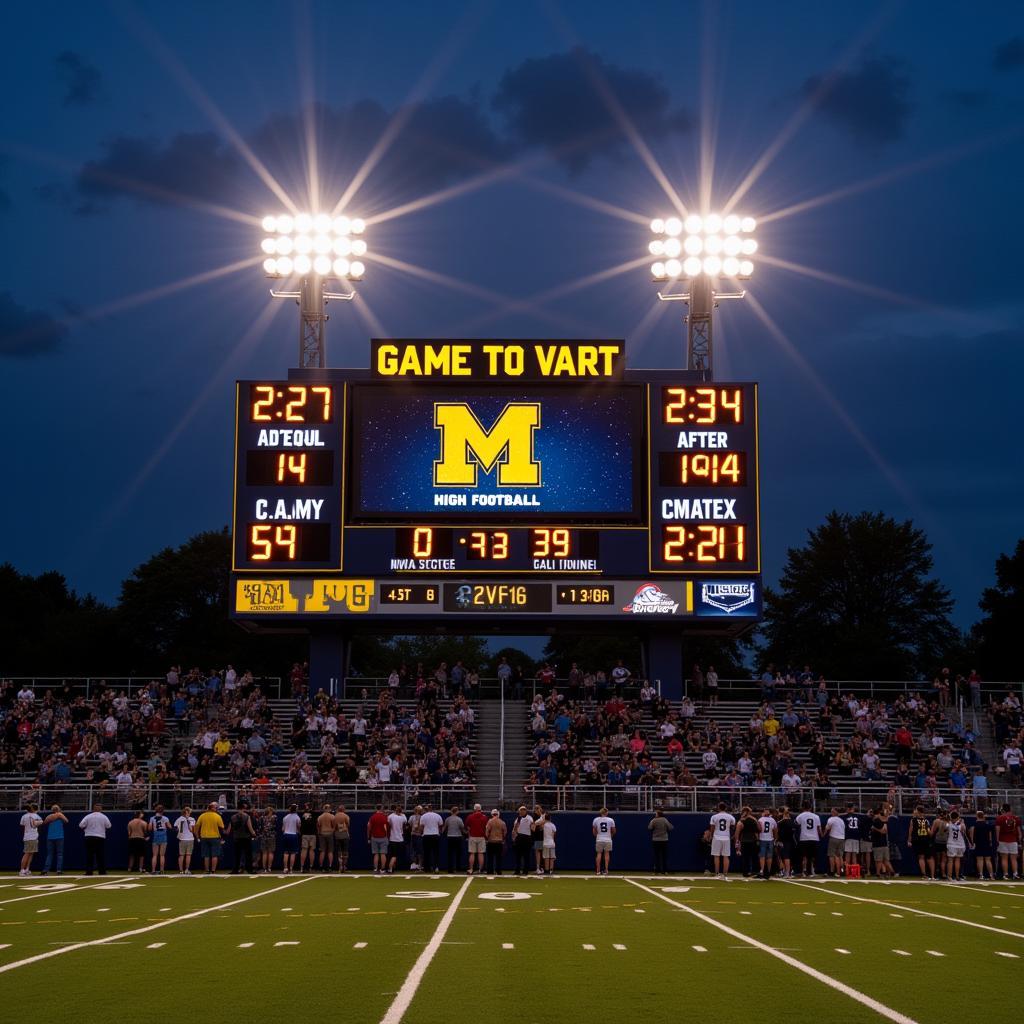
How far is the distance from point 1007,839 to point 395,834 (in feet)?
37.5

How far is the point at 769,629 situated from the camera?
71750 millimetres

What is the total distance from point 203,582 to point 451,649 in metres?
37.8

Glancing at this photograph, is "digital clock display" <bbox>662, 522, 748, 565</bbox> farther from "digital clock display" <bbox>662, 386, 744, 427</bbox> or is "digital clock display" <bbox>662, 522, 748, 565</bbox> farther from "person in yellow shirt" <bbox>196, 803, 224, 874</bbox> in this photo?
"person in yellow shirt" <bbox>196, 803, 224, 874</bbox>

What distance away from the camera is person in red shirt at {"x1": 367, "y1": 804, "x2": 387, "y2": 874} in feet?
91.0

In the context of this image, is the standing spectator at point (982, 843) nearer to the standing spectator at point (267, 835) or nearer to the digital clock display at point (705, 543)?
the digital clock display at point (705, 543)

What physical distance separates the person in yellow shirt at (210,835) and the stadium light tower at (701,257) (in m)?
17.6

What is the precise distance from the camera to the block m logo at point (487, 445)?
1385 inches

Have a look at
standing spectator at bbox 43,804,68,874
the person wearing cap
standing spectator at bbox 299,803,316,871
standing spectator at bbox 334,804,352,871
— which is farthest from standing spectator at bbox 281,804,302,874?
standing spectator at bbox 43,804,68,874

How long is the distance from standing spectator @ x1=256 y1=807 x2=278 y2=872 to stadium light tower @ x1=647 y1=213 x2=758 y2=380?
16673 millimetres

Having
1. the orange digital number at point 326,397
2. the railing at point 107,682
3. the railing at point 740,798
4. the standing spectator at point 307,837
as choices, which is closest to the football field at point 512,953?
the standing spectator at point 307,837

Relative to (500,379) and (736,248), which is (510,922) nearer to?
(500,379)

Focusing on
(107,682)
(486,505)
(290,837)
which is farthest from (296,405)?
(107,682)

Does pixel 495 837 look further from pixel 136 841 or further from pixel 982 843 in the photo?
pixel 982 843

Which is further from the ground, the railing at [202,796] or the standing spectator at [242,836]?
the railing at [202,796]
